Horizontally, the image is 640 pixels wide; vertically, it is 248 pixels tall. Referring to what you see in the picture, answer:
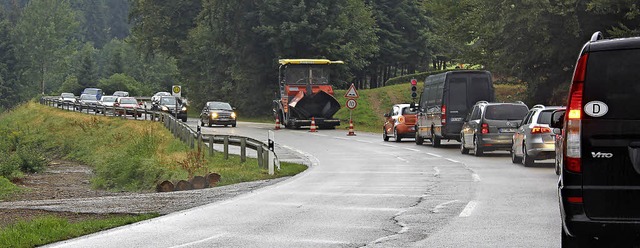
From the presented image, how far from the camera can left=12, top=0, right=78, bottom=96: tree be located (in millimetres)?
154500

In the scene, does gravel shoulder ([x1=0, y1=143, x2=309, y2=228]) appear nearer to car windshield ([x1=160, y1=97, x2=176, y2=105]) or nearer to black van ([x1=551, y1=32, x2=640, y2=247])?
black van ([x1=551, y1=32, x2=640, y2=247])

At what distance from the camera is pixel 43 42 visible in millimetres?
158375

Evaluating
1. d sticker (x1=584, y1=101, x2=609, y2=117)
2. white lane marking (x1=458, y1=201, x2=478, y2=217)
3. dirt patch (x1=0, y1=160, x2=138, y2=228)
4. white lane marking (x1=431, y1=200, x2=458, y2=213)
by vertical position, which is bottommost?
dirt patch (x1=0, y1=160, x2=138, y2=228)

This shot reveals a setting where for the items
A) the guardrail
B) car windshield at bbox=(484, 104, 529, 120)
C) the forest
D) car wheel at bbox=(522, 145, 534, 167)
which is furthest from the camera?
the forest

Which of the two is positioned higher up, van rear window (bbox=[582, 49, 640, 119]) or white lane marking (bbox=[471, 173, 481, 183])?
van rear window (bbox=[582, 49, 640, 119])

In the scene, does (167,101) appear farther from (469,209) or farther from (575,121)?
(575,121)

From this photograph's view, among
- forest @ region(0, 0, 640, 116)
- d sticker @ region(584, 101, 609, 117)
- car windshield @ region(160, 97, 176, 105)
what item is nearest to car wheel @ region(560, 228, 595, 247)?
d sticker @ region(584, 101, 609, 117)

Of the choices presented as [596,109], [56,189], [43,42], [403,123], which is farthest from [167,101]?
[43,42]

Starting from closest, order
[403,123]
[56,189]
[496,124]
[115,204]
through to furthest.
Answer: [115,204] < [56,189] < [496,124] < [403,123]

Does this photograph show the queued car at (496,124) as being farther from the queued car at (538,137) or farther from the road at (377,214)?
the road at (377,214)

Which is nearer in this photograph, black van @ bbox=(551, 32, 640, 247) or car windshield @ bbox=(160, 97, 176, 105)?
black van @ bbox=(551, 32, 640, 247)

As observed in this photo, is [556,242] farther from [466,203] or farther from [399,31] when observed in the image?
[399,31]

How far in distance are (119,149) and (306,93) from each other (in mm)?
14965

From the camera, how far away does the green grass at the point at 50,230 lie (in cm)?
1280
